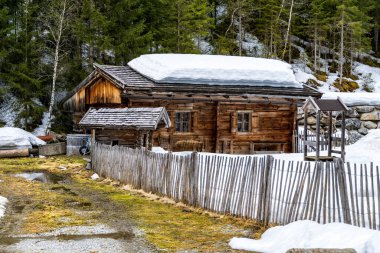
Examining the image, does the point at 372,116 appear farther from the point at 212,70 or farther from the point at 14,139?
the point at 14,139

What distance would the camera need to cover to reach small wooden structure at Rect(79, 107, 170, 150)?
66.0ft

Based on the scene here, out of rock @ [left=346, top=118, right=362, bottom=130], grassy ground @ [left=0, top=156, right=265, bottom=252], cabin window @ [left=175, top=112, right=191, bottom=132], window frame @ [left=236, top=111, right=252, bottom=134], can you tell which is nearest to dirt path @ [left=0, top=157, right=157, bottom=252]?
grassy ground @ [left=0, top=156, right=265, bottom=252]

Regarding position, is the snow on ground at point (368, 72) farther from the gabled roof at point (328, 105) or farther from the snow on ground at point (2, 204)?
the snow on ground at point (2, 204)

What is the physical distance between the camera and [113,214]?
12367mm

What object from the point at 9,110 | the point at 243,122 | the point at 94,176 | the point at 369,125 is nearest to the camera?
the point at 94,176

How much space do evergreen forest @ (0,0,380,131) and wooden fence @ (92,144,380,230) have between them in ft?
69.2

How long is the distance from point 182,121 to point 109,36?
50.2ft

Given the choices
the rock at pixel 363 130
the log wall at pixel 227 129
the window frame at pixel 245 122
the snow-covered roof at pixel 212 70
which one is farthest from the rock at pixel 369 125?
the window frame at pixel 245 122

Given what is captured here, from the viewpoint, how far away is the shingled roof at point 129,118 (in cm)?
2003

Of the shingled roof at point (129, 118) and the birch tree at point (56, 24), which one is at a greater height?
the birch tree at point (56, 24)

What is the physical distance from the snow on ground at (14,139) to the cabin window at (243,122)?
11.7 meters

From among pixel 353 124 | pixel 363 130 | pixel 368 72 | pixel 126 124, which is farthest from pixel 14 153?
pixel 368 72

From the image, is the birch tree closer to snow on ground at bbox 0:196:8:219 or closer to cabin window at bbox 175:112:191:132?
cabin window at bbox 175:112:191:132

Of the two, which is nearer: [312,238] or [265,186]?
[312,238]
